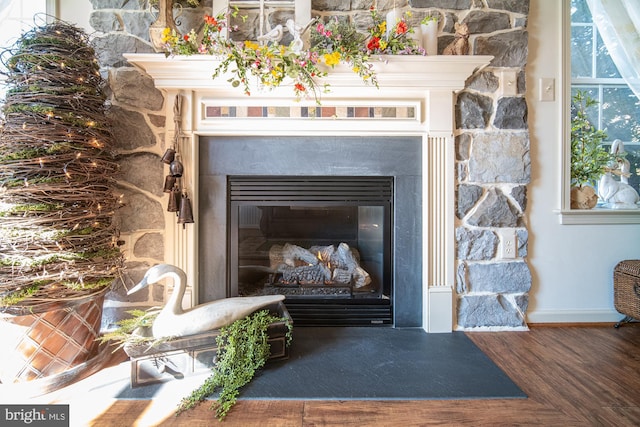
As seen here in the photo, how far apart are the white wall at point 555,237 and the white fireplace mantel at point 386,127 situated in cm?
51

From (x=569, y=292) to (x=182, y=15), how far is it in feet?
9.06

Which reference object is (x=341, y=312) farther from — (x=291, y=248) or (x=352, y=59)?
(x=352, y=59)

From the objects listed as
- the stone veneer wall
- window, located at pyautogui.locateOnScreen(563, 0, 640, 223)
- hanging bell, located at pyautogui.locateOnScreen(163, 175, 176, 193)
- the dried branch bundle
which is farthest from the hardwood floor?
window, located at pyautogui.locateOnScreen(563, 0, 640, 223)

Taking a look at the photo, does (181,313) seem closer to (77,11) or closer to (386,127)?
(386,127)

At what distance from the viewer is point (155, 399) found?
125cm

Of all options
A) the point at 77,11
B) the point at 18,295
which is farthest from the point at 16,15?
the point at 18,295

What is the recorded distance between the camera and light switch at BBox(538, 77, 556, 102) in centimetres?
190

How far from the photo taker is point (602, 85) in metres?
2.02

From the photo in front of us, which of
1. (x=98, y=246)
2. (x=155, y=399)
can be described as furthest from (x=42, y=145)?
(x=155, y=399)

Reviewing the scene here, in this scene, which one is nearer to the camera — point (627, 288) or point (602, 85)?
point (627, 288)

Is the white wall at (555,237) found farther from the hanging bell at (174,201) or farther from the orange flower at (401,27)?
the hanging bell at (174,201)

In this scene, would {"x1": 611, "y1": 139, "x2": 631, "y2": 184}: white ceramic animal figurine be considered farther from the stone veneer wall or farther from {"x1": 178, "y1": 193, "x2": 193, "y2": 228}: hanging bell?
{"x1": 178, "y1": 193, "x2": 193, "y2": 228}: hanging bell

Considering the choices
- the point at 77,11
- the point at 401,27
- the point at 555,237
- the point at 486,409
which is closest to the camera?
the point at 486,409

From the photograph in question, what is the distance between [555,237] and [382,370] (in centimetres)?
135
